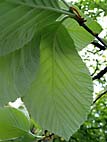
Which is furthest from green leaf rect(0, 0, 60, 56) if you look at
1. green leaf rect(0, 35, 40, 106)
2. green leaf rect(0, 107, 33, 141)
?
green leaf rect(0, 107, 33, 141)

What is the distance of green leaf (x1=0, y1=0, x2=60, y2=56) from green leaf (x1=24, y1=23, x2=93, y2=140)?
0.04 m

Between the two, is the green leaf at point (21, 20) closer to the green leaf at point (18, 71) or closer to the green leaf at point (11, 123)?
the green leaf at point (18, 71)

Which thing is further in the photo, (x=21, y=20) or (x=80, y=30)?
(x=80, y=30)

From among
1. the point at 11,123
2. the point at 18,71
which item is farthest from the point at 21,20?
the point at 11,123

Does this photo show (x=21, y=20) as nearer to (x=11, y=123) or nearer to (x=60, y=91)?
(x=60, y=91)

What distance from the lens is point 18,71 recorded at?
0.39 metres

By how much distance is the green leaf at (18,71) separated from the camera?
0.38 meters

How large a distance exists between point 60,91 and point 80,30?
0.30ft

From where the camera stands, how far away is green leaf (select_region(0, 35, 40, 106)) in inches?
14.9

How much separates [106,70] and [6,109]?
0.21 meters

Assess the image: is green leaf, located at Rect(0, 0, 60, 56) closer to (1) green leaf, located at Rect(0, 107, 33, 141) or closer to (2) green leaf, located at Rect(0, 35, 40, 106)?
(2) green leaf, located at Rect(0, 35, 40, 106)

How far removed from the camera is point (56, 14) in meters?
0.36

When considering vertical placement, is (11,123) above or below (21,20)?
below

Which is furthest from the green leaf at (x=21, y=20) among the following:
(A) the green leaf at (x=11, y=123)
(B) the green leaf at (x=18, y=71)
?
(A) the green leaf at (x=11, y=123)
